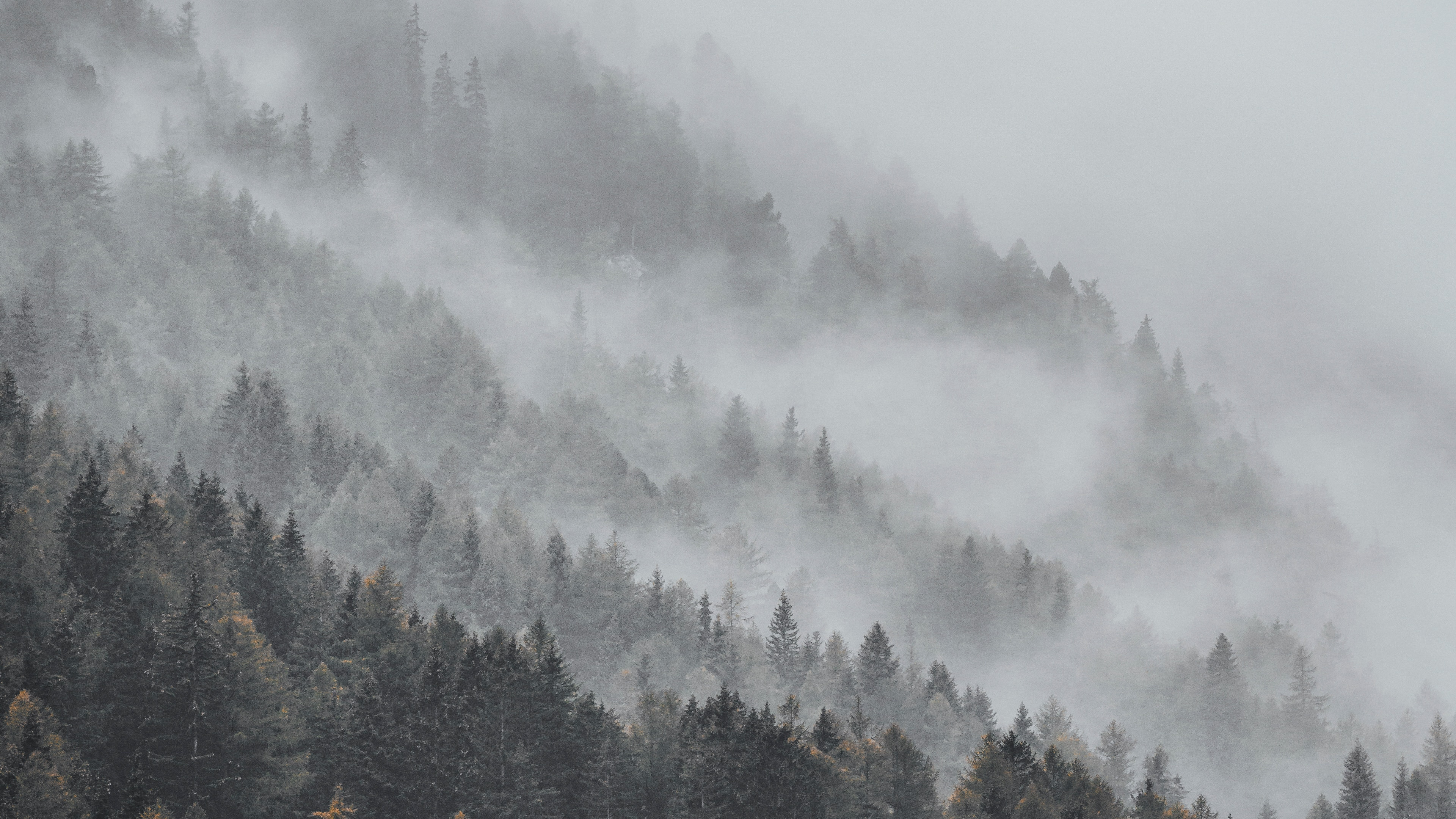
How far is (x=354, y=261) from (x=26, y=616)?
103833mm

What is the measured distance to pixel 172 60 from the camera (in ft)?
524

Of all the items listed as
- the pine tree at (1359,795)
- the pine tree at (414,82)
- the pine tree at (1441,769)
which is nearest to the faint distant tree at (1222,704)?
the pine tree at (1441,769)

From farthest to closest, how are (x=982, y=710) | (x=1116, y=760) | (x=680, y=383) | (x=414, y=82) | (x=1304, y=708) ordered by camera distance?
1. (x=414, y=82)
2. (x=680, y=383)
3. (x=1304, y=708)
4. (x=982, y=710)
5. (x=1116, y=760)

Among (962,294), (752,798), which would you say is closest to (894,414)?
(962,294)

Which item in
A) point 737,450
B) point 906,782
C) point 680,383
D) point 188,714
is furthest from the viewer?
point 680,383

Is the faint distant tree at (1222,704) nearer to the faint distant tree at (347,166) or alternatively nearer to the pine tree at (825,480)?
the pine tree at (825,480)

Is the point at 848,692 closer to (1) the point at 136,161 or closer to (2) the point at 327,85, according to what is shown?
(1) the point at 136,161

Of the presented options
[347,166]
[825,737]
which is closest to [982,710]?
[825,737]

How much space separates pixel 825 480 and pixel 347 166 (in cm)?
6856

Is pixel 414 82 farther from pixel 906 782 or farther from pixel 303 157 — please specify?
pixel 906 782

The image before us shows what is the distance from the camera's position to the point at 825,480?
140375 mm

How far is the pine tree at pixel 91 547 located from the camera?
53.7m

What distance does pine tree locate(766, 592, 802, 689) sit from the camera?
9606 cm

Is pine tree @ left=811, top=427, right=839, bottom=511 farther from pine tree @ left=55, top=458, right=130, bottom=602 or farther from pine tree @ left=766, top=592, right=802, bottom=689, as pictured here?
pine tree @ left=55, top=458, right=130, bottom=602
